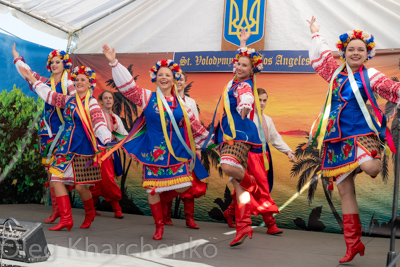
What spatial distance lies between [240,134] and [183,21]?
2.66m

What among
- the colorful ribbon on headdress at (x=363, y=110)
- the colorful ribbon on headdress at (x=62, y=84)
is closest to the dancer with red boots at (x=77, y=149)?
the colorful ribbon on headdress at (x=62, y=84)

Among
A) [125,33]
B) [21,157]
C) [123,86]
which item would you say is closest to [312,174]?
[123,86]

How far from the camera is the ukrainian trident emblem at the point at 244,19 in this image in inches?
223

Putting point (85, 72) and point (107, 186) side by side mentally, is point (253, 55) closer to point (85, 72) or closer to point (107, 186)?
point (85, 72)

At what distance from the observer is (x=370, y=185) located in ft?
17.1

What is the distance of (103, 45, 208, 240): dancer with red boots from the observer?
A: 416 cm

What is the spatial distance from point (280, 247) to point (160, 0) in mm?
3521

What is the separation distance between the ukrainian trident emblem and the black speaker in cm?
358

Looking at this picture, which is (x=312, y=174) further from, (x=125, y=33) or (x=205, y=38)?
(x=125, y=33)

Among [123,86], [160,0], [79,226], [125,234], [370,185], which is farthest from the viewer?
[160,0]

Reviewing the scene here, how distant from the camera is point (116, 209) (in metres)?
5.98

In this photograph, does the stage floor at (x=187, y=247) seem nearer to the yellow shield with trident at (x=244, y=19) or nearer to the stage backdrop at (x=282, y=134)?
the stage backdrop at (x=282, y=134)

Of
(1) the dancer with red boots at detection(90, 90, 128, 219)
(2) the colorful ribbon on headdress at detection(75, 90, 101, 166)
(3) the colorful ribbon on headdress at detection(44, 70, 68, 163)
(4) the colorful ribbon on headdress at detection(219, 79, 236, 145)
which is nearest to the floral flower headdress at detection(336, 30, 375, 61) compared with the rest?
(4) the colorful ribbon on headdress at detection(219, 79, 236, 145)

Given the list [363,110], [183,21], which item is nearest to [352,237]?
[363,110]
